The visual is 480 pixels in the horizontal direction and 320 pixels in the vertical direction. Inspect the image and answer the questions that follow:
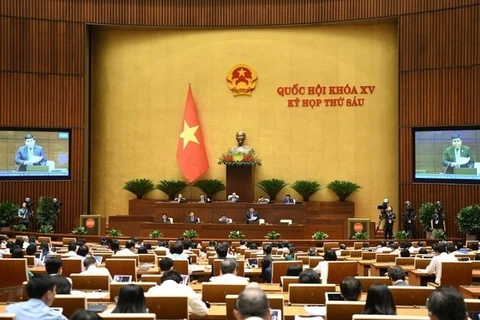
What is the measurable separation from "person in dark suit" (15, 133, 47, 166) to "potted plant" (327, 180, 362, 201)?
9.19m

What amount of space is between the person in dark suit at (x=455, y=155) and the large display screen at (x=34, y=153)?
11.7m

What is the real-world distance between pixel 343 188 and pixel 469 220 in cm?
433

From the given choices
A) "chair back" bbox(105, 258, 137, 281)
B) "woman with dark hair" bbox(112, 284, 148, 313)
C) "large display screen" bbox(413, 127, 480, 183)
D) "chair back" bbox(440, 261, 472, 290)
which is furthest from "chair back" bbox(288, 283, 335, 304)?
"large display screen" bbox(413, 127, 480, 183)

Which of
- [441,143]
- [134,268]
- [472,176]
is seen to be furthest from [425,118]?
[134,268]

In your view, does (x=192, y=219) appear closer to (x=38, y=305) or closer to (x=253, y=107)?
(x=253, y=107)

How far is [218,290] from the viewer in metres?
6.52

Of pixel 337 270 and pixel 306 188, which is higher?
pixel 306 188

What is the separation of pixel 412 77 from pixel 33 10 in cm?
1200

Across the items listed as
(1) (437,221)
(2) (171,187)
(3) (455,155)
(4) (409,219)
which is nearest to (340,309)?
(1) (437,221)

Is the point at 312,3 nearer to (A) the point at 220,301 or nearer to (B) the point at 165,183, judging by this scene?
(B) the point at 165,183

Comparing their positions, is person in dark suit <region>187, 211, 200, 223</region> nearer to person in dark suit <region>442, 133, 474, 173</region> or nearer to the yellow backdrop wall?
the yellow backdrop wall

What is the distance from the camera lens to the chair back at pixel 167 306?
5.43m

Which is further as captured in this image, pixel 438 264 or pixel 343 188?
pixel 343 188

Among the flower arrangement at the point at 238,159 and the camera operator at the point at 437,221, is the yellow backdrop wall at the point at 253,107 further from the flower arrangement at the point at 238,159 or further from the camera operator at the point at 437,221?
the camera operator at the point at 437,221
